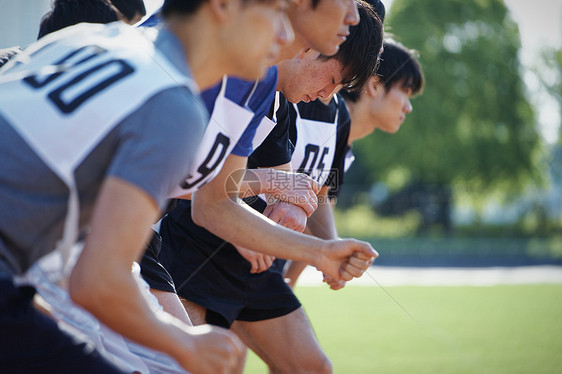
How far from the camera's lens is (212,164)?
2258 millimetres

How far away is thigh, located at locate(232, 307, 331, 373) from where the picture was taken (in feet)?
10.7

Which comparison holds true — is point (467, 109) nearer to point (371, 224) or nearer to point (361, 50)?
point (371, 224)

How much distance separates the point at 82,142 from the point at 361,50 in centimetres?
198

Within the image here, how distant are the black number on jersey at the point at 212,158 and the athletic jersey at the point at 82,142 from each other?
2.68 feet

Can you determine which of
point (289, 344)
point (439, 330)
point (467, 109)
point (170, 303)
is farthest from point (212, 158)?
point (467, 109)

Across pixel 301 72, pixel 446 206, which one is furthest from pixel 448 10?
pixel 301 72

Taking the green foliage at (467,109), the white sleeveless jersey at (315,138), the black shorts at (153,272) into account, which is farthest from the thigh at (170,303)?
the green foliage at (467,109)

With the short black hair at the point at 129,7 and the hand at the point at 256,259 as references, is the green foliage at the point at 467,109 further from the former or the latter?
the hand at the point at 256,259

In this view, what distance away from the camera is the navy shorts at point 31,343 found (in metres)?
1.41

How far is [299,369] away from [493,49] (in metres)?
20.7

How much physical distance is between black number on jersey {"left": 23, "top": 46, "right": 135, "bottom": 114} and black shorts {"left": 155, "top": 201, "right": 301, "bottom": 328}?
199 centimetres

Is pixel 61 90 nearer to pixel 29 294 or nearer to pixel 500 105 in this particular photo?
pixel 29 294

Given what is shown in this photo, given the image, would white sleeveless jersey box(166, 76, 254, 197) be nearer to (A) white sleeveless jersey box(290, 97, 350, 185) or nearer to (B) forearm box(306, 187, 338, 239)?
(A) white sleeveless jersey box(290, 97, 350, 185)

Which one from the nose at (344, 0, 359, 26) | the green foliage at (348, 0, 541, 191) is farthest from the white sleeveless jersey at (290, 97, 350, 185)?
the green foliage at (348, 0, 541, 191)
